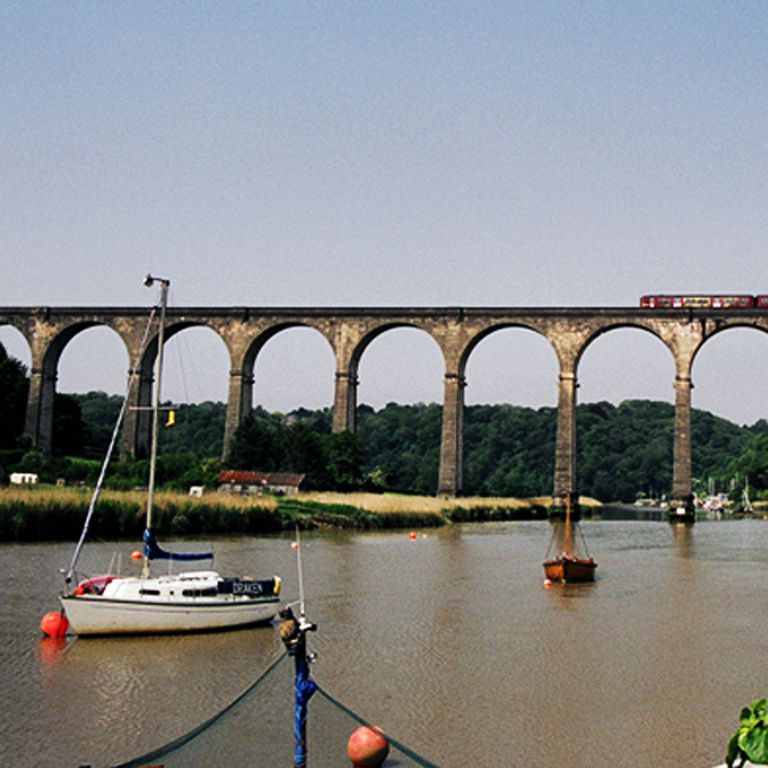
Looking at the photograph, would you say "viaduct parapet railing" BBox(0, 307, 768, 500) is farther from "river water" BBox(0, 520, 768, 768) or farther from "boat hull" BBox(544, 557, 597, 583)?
"boat hull" BBox(544, 557, 597, 583)

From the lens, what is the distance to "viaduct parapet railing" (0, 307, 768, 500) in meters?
57.7

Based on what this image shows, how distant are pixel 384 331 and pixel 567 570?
1464 inches

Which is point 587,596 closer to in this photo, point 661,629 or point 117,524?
point 661,629

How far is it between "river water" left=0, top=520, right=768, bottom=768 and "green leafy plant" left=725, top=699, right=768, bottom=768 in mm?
4692

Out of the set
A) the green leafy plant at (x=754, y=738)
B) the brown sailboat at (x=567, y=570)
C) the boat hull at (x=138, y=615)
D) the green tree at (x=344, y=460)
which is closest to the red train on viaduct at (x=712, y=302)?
the green tree at (x=344, y=460)

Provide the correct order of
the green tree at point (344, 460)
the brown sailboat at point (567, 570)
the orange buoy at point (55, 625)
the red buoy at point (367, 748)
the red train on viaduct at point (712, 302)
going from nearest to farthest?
1. the red buoy at point (367, 748)
2. the orange buoy at point (55, 625)
3. the brown sailboat at point (567, 570)
4. the green tree at point (344, 460)
5. the red train on viaduct at point (712, 302)

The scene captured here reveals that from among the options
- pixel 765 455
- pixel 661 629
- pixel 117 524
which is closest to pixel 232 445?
pixel 117 524

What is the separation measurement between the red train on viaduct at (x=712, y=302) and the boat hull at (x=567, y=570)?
34726 millimetres

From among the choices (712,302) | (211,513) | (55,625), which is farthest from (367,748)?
(712,302)

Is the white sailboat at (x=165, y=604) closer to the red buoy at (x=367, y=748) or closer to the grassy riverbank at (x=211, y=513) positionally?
the red buoy at (x=367, y=748)

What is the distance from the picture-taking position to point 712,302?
2267 inches

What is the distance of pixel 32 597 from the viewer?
19.7m

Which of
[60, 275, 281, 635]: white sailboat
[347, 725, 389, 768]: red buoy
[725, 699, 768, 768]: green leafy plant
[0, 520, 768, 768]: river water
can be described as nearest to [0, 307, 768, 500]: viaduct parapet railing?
[0, 520, 768, 768]: river water

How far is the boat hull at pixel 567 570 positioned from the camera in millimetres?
25797
